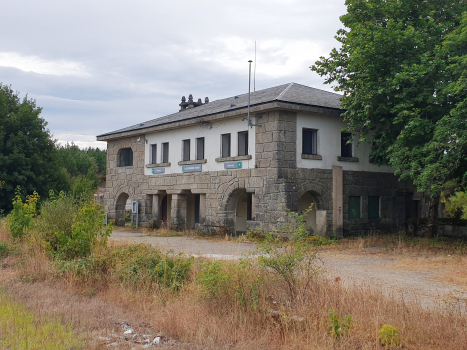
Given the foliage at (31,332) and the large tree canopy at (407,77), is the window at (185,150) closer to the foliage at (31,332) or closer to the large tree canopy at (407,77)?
the large tree canopy at (407,77)

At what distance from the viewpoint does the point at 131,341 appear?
630 centimetres

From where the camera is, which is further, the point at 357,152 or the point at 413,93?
the point at 357,152

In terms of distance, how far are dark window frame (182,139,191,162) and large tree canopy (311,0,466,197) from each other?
8123 millimetres

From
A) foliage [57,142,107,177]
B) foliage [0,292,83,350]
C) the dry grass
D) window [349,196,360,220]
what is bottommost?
foliage [0,292,83,350]

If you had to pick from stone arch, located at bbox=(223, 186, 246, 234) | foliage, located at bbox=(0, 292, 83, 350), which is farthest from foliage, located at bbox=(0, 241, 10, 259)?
stone arch, located at bbox=(223, 186, 246, 234)

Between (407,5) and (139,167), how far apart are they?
51.5 ft

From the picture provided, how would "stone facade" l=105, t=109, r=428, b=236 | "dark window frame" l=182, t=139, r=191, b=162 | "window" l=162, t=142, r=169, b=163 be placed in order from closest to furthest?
"stone facade" l=105, t=109, r=428, b=236, "dark window frame" l=182, t=139, r=191, b=162, "window" l=162, t=142, r=169, b=163

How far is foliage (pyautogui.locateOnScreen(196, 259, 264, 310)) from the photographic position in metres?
7.04

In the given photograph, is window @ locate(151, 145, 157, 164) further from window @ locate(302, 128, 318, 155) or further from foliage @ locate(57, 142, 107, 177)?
foliage @ locate(57, 142, 107, 177)

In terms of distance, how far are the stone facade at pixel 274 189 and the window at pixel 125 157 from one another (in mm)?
1769

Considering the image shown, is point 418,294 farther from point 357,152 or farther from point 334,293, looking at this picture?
→ point 357,152

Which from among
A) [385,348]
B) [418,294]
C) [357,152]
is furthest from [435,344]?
[357,152]

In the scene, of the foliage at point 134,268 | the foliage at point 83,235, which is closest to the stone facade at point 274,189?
the foliage at point 83,235

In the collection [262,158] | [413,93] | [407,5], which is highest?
[407,5]
